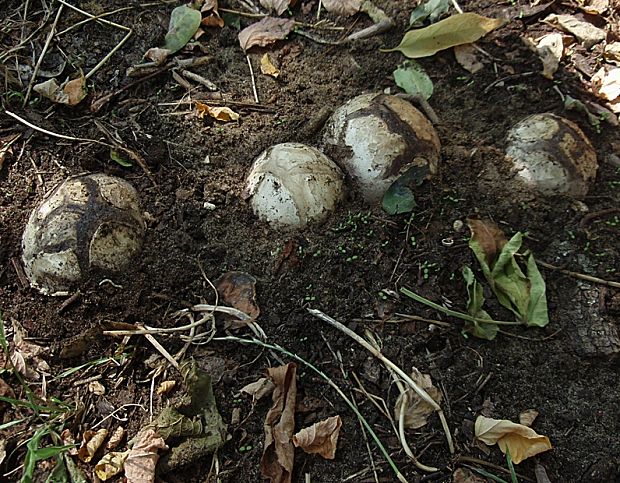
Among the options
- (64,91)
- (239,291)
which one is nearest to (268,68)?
(64,91)

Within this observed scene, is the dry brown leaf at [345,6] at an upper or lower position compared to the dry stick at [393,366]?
upper

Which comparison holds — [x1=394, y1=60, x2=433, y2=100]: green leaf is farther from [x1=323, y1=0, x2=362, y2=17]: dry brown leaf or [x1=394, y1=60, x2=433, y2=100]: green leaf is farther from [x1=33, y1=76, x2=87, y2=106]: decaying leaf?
[x1=33, y1=76, x2=87, y2=106]: decaying leaf

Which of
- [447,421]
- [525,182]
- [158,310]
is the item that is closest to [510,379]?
[447,421]

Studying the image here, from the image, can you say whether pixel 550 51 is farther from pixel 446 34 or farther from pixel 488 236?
pixel 488 236

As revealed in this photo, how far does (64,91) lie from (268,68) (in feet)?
2.81

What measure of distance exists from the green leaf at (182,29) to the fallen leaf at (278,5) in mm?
337

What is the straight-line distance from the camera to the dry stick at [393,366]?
193cm

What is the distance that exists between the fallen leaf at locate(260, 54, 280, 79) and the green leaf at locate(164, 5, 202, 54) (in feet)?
1.15

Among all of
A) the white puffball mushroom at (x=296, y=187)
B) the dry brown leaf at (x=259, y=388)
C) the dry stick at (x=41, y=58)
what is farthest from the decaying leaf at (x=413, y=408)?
the dry stick at (x=41, y=58)

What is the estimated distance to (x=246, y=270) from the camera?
232cm

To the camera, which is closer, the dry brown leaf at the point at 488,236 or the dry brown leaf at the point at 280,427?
the dry brown leaf at the point at 280,427

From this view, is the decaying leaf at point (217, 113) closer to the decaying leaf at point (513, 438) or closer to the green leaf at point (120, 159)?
the green leaf at point (120, 159)

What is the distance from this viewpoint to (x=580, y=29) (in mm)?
2949

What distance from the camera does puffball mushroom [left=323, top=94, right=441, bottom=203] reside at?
2.30 metres
